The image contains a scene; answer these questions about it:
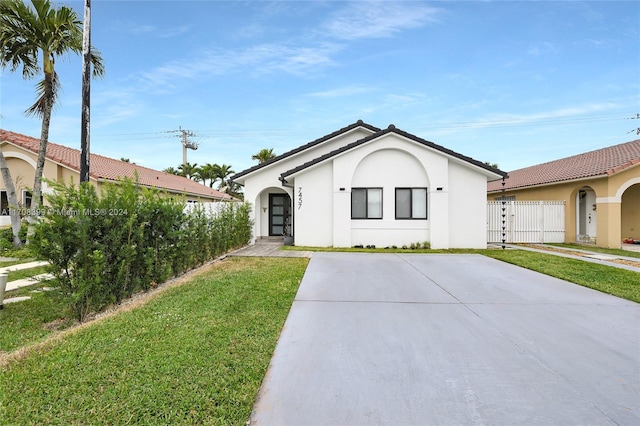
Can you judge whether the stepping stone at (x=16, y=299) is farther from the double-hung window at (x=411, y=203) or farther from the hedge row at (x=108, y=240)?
the double-hung window at (x=411, y=203)

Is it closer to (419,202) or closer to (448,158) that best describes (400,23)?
Result: (448,158)

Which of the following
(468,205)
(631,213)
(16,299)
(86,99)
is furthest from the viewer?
(631,213)

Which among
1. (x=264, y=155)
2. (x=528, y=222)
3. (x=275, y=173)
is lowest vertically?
(x=528, y=222)

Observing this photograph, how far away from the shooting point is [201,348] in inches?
137

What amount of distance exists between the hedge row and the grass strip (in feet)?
32.5

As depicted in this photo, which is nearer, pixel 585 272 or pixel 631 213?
pixel 585 272

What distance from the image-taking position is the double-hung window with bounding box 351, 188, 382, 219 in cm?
1350

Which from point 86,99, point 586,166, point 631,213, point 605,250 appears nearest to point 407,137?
point 605,250

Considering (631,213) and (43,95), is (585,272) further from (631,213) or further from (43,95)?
(43,95)

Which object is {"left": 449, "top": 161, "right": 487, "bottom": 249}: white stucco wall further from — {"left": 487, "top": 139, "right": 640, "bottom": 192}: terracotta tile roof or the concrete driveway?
the concrete driveway

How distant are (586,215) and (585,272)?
11336mm

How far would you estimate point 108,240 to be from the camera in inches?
204

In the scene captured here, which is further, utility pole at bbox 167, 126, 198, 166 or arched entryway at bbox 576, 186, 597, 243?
utility pole at bbox 167, 126, 198, 166

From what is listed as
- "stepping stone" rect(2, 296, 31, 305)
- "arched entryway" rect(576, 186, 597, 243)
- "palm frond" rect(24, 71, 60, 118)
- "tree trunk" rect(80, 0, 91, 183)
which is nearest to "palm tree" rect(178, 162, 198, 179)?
"palm frond" rect(24, 71, 60, 118)
